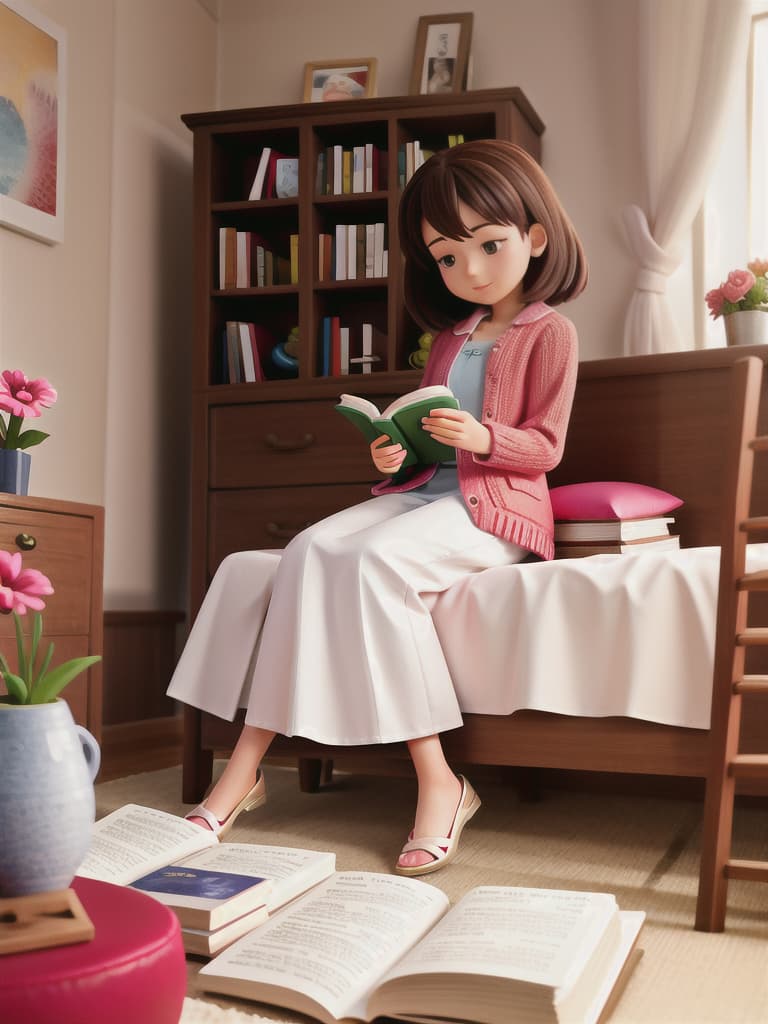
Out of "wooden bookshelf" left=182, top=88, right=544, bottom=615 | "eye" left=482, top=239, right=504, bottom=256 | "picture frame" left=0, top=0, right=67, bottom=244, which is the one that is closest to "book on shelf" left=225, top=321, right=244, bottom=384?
"wooden bookshelf" left=182, top=88, right=544, bottom=615

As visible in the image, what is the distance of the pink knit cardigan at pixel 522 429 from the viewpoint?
180 centimetres

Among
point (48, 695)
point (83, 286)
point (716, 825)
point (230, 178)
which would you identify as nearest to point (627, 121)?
point (230, 178)

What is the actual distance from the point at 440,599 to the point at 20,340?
5.22 ft

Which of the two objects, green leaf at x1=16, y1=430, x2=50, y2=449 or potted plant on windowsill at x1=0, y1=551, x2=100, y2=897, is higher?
green leaf at x1=16, y1=430, x2=50, y2=449

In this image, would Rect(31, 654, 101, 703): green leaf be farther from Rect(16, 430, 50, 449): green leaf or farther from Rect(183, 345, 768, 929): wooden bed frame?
Rect(16, 430, 50, 449): green leaf

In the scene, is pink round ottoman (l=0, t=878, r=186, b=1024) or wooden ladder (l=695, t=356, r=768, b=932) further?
wooden ladder (l=695, t=356, r=768, b=932)

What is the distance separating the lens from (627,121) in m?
3.23

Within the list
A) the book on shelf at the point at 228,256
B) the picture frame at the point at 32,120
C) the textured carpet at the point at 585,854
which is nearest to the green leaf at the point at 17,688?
the textured carpet at the point at 585,854

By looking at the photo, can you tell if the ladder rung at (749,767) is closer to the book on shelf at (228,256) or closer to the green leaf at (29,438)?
the green leaf at (29,438)

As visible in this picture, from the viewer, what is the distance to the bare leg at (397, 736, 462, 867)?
1.58 metres

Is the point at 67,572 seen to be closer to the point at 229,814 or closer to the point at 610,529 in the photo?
the point at 229,814

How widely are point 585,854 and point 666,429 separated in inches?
34.5

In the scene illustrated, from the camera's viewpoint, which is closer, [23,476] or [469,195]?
[469,195]

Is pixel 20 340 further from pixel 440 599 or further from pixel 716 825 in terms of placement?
pixel 716 825
